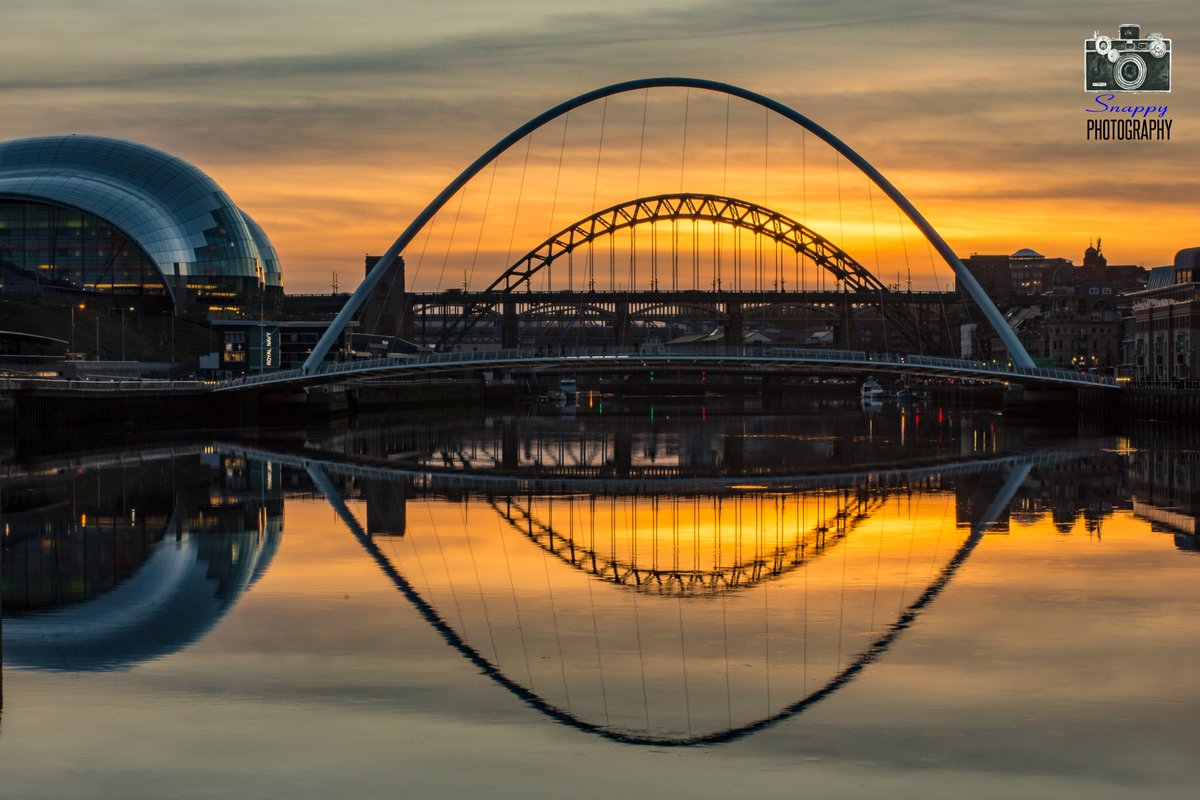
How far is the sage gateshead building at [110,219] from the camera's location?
374ft

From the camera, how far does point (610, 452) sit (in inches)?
2314

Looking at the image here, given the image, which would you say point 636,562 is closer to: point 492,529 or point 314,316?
point 492,529

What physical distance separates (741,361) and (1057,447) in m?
19.2

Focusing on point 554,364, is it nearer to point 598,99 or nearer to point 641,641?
point 598,99

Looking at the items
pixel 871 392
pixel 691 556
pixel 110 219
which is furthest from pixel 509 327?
pixel 691 556

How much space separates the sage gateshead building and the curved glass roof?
69mm

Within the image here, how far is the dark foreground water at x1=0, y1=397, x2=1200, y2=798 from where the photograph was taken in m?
13.0

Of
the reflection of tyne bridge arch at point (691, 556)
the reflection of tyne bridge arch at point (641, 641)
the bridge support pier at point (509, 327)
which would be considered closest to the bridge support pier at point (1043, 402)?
the reflection of tyne bridge arch at point (641, 641)

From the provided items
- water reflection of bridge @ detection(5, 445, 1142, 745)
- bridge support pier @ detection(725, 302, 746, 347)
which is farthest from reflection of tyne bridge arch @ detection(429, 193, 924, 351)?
water reflection of bridge @ detection(5, 445, 1142, 745)

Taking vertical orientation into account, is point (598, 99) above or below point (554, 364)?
above

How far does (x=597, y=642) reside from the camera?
18438 mm

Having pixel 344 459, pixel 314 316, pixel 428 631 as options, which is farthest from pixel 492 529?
pixel 314 316

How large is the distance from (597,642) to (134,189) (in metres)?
103

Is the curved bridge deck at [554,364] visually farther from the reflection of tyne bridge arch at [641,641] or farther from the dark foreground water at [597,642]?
the reflection of tyne bridge arch at [641,641]
